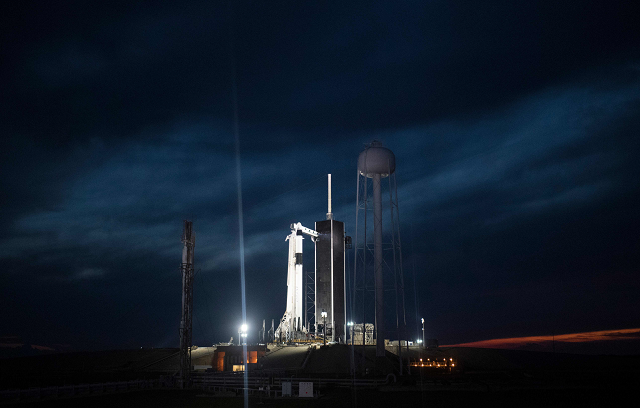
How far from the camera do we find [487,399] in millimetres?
31969

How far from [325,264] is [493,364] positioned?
2839 centimetres

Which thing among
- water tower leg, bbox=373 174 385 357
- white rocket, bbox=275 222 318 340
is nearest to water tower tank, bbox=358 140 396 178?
water tower leg, bbox=373 174 385 357

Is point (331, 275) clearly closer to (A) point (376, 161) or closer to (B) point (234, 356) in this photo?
(B) point (234, 356)

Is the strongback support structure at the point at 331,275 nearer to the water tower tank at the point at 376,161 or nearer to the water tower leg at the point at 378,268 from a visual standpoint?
the water tower leg at the point at 378,268

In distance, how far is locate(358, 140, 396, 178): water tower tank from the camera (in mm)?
53312

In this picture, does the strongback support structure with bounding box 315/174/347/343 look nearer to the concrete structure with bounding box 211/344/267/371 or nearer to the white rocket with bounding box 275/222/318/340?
the white rocket with bounding box 275/222/318/340

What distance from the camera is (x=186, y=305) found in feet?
143

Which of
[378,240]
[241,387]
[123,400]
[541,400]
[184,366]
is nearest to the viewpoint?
[541,400]

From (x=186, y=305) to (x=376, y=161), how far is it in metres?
24.1

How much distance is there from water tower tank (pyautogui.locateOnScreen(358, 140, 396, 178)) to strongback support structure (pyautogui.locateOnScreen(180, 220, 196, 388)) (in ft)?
64.0

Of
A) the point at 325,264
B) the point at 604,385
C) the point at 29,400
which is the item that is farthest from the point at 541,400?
the point at 325,264

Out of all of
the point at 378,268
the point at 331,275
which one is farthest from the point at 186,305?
the point at 331,275

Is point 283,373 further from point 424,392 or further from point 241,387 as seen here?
point 424,392

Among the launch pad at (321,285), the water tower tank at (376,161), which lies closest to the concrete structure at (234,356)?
the launch pad at (321,285)
